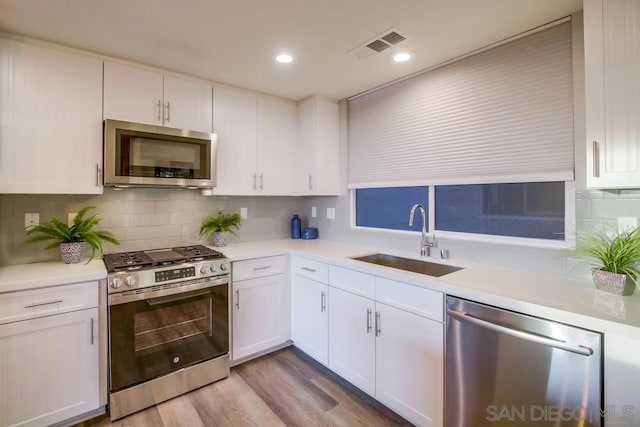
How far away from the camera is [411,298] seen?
1850 millimetres

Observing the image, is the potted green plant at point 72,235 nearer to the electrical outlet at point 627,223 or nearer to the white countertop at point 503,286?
the white countertop at point 503,286

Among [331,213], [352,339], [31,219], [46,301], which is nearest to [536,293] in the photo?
[352,339]

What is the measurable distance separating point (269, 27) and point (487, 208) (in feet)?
6.05

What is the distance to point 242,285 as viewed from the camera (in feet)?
8.38

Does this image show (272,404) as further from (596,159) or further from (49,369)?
(596,159)

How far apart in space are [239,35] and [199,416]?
2387 millimetres

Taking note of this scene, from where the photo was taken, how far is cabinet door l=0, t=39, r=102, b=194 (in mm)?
1896

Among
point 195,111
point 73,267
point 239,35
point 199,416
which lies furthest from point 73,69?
point 199,416

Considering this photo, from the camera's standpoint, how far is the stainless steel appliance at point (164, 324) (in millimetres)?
1971

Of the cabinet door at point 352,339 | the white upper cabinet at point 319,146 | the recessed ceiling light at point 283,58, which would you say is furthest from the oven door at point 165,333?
the recessed ceiling light at point 283,58

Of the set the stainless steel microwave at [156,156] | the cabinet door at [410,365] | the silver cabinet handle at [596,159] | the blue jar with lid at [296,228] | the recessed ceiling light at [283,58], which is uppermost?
the recessed ceiling light at [283,58]

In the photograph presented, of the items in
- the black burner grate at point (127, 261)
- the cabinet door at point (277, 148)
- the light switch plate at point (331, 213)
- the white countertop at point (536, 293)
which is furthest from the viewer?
the light switch plate at point (331, 213)

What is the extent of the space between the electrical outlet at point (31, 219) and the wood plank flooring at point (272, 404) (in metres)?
1.35

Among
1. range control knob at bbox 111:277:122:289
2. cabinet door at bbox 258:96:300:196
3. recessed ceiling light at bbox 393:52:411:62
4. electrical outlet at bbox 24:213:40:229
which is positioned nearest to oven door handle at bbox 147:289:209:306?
range control knob at bbox 111:277:122:289
